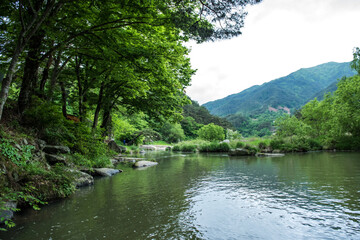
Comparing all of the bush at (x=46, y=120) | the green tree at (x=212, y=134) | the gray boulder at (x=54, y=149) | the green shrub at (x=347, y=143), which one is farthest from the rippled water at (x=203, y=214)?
the green tree at (x=212, y=134)

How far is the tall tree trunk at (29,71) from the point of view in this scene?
8.75 meters

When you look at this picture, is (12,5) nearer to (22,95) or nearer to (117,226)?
(22,95)

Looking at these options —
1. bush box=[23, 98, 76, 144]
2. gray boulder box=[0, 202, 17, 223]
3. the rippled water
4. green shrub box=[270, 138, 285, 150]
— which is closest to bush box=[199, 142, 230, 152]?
green shrub box=[270, 138, 285, 150]

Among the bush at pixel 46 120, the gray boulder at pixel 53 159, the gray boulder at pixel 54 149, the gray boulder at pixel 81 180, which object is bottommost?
the gray boulder at pixel 81 180

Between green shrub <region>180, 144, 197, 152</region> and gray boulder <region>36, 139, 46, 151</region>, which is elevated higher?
gray boulder <region>36, 139, 46, 151</region>

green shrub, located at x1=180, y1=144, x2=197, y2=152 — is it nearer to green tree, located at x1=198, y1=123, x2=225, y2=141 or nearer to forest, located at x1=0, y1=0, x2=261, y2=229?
green tree, located at x1=198, y1=123, x2=225, y2=141

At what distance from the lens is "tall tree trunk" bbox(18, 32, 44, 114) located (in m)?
8.75

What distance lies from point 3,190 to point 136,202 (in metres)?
3.43

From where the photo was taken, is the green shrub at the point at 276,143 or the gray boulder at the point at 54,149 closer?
the gray boulder at the point at 54,149

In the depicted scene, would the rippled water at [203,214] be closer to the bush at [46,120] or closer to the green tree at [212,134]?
the bush at [46,120]

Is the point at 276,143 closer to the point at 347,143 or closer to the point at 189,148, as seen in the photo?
the point at 347,143

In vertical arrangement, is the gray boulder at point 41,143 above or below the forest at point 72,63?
below

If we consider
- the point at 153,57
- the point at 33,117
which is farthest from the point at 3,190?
the point at 153,57

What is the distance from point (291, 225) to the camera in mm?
4629
